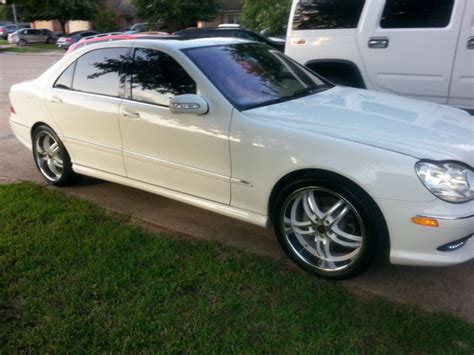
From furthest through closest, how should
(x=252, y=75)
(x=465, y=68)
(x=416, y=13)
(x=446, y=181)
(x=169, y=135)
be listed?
(x=416, y=13), (x=465, y=68), (x=252, y=75), (x=169, y=135), (x=446, y=181)

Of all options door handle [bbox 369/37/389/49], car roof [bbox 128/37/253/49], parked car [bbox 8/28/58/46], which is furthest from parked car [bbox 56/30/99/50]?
car roof [bbox 128/37/253/49]

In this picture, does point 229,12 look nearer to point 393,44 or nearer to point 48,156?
point 393,44

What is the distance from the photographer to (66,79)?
15.8 ft

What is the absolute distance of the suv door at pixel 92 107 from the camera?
4348 mm

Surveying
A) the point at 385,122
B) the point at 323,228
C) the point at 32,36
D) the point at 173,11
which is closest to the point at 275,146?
the point at 323,228

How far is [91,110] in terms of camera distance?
446 centimetres

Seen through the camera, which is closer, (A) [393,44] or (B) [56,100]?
(B) [56,100]

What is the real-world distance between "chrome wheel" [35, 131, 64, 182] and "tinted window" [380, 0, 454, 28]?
391 cm

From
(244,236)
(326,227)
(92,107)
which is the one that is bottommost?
(244,236)

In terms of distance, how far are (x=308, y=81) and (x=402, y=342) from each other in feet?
8.25

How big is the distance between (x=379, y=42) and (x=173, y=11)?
2891 centimetres

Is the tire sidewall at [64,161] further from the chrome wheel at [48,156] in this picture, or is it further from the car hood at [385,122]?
the car hood at [385,122]

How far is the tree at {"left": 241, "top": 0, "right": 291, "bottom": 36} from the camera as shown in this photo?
17.6 meters

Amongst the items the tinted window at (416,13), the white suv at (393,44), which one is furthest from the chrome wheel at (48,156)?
the tinted window at (416,13)
